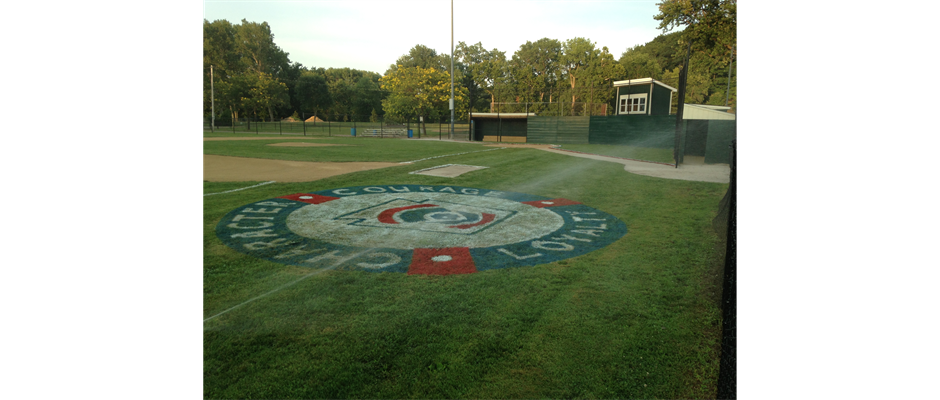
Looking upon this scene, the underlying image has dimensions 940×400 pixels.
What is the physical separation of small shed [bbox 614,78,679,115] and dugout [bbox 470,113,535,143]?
5.95 m

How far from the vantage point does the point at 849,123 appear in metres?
0.60

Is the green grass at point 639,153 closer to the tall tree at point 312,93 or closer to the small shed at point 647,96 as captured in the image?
the small shed at point 647,96

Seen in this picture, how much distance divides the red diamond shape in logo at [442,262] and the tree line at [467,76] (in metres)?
16.0

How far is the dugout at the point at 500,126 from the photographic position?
104 feet

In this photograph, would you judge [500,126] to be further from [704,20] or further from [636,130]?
[704,20]

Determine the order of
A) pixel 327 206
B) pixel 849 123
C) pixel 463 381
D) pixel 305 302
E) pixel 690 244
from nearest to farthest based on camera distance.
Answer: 1. pixel 849 123
2. pixel 463 381
3. pixel 305 302
4. pixel 690 244
5. pixel 327 206

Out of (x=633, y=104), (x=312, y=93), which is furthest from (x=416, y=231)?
(x=312, y=93)

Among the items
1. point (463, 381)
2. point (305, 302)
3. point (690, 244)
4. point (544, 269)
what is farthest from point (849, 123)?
point (690, 244)

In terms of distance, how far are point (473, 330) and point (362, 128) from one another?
1968 inches

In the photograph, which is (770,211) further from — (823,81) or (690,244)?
(690,244)

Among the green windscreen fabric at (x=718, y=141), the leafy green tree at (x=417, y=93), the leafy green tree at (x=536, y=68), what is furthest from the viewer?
the leafy green tree at (x=536, y=68)

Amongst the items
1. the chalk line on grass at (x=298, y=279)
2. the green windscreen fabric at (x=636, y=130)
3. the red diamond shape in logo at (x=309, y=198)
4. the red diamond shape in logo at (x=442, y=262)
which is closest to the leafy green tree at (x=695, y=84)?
the green windscreen fabric at (x=636, y=130)
